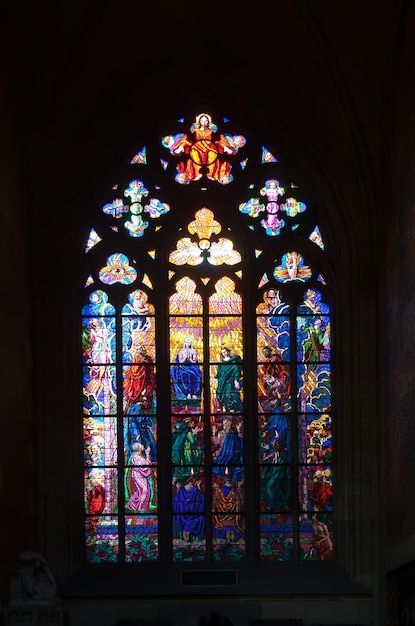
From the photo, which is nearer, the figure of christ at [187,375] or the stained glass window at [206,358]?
the stained glass window at [206,358]

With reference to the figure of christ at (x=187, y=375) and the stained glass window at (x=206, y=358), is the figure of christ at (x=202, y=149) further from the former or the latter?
the figure of christ at (x=187, y=375)

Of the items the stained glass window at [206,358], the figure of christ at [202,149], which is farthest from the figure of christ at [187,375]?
the figure of christ at [202,149]

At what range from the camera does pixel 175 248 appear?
2098cm

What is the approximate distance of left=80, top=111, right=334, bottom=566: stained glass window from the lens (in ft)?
66.4

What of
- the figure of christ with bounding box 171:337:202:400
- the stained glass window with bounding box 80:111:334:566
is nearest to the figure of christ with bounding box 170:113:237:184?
the stained glass window with bounding box 80:111:334:566

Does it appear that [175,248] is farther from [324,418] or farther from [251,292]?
[324,418]

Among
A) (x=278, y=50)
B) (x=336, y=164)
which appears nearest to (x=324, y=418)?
(x=336, y=164)

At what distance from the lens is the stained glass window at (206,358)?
66.4 ft

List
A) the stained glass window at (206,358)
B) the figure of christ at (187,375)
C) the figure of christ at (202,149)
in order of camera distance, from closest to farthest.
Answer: the stained glass window at (206,358) < the figure of christ at (187,375) < the figure of christ at (202,149)

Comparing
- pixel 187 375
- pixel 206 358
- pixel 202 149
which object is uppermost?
pixel 202 149

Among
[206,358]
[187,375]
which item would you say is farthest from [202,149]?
[187,375]

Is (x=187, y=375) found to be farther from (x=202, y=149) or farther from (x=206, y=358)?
(x=202, y=149)

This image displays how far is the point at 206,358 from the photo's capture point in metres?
20.6

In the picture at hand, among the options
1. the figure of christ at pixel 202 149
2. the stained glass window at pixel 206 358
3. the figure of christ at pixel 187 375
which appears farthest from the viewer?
the figure of christ at pixel 202 149
